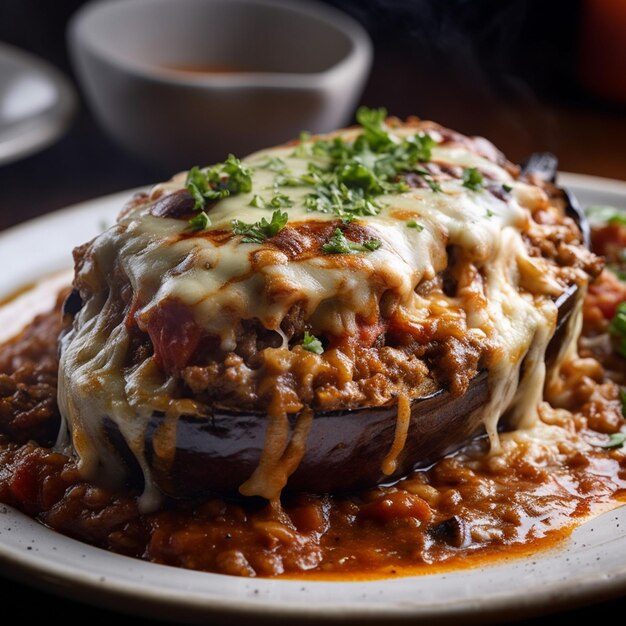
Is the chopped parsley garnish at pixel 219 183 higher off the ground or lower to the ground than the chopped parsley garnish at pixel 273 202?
lower

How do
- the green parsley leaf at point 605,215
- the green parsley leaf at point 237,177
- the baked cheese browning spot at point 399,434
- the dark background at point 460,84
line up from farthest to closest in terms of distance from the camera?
the dark background at point 460,84
the green parsley leaf at point 605,215
the green parsley leaf at point 237,177
the baked cheese browning spot at point 399,434

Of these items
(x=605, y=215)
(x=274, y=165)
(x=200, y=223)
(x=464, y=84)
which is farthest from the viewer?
(x=464, y=84)

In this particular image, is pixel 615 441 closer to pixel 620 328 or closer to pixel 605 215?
pixel 620 328

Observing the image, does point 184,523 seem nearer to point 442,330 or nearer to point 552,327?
point 442,330

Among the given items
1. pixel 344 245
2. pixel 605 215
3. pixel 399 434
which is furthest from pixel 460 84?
pixel 399 434

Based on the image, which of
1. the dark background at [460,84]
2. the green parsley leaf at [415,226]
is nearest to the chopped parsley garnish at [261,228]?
the green parsley leaf at [415,226]

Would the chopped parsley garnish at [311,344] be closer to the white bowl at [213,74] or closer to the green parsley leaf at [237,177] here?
the green parsley leaf at [237,177]

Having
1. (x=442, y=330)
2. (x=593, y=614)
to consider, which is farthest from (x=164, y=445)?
(x=593, y=614)

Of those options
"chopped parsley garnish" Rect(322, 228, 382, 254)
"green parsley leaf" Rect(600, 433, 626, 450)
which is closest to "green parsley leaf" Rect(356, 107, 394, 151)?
"chopped parsley garnish" Rect(322, 228, 382, 254)
